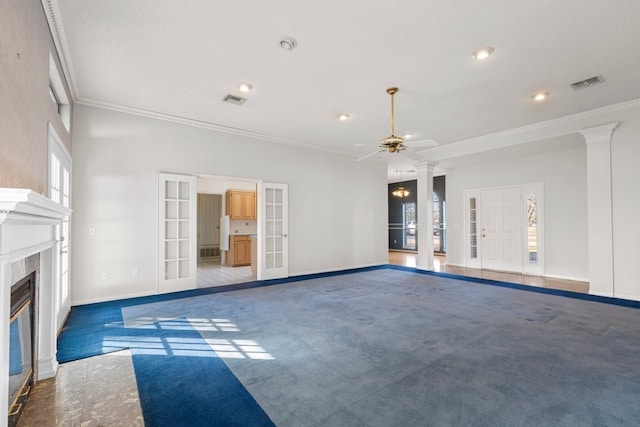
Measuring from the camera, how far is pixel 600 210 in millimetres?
5020

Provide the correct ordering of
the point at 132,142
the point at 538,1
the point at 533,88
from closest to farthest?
the point at 538,1 < the point at 533,88 < the point at 132,142

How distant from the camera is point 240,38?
3059mm

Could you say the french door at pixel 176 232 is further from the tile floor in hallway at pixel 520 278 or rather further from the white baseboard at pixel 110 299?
the tile floor in hallway at pixel 520 278

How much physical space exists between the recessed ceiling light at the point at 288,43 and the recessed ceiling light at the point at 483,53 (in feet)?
6.34

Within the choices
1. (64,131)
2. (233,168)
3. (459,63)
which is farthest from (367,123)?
(64,131)

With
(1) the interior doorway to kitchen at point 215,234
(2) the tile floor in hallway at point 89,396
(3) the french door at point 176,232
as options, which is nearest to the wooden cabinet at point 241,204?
(1) the interior doorway to kitchen at point 215,234

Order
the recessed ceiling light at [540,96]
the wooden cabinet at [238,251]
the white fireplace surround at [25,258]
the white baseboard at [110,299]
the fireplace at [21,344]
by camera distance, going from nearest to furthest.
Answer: the white fireplace surround at [25,258] < the fireplace at [21,344] < the recessed ceiling light at [540,96] < the white baseboard at [110,299] < the wooden cabinet at [238,251]

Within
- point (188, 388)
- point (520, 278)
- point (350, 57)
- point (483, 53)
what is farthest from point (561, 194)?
point (188, 388)

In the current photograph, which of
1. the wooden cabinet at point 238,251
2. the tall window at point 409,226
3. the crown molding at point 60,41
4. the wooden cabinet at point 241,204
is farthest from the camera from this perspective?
the tall window at point 409,226

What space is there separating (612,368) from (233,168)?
5.81 meters

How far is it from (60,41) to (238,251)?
240 inches

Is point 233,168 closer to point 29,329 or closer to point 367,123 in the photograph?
point 367,123

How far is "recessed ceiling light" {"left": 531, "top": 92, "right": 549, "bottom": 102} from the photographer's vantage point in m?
4.36

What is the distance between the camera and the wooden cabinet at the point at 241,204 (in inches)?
A: 343
